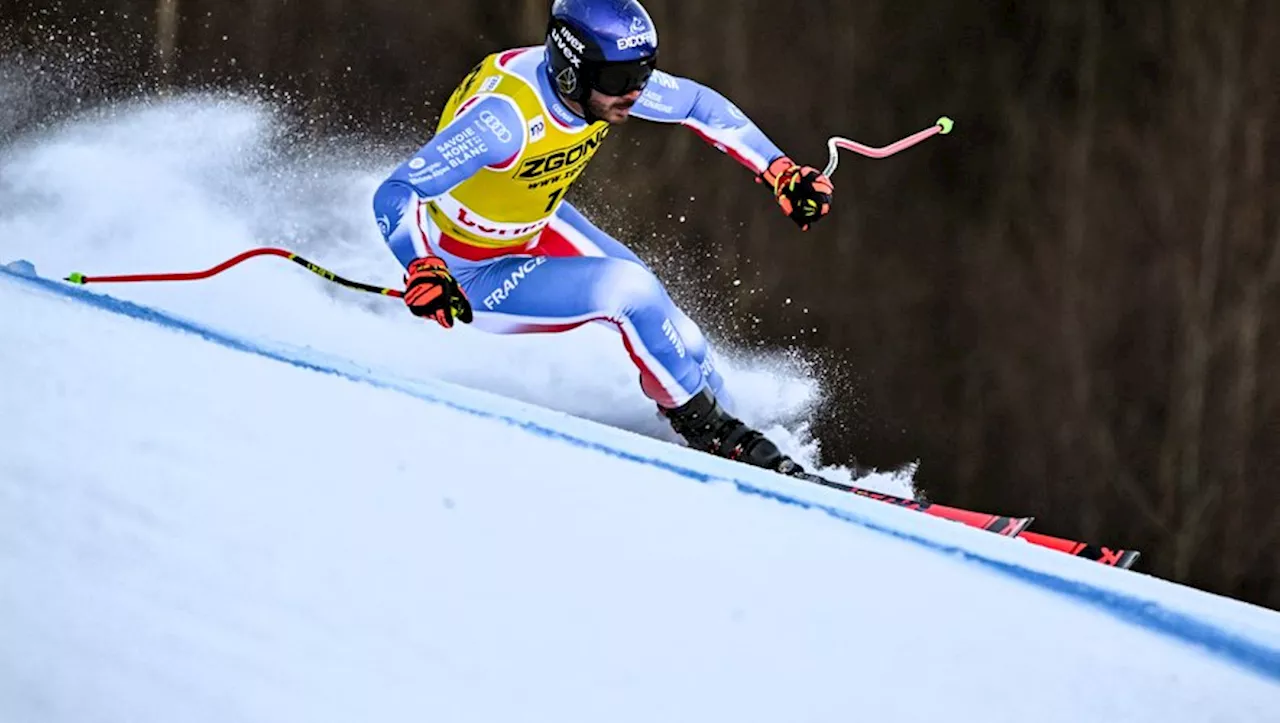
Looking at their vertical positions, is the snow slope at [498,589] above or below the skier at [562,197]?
below

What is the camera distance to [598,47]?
2.41 m

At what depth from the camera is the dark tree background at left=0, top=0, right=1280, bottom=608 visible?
2980mm

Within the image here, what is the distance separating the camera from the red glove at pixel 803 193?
8.66 feet

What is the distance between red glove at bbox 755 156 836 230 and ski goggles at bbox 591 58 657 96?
359 mm

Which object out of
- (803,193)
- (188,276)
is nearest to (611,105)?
(803,193)

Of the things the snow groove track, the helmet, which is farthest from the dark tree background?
the snow groove track

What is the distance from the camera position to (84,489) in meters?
1.95

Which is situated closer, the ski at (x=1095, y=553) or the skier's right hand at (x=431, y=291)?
the skier's right hand at (x=431, y=291)

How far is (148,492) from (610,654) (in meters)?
0.71

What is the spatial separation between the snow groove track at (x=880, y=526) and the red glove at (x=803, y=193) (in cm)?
76

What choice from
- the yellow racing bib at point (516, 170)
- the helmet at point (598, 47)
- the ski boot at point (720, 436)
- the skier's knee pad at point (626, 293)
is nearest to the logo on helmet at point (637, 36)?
the helmet at point (598, 47)

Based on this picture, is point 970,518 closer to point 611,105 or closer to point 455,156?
point 611,105

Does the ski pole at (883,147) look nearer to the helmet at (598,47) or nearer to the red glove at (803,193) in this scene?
the red glove at (803,193)

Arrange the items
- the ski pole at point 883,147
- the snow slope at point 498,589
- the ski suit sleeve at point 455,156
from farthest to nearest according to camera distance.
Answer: the ski pole at point 883,147 < the ski suit sleeve at point 455,156 < the snow slope at point 498,589
